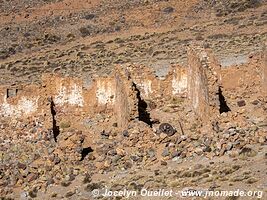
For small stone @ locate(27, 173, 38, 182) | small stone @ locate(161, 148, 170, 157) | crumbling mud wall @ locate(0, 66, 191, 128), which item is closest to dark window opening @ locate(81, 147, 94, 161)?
small stone @ locate(27, 173, 38, 182)

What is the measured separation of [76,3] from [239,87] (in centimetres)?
4745

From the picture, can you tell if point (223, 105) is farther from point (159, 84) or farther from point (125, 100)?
point (125, 100)

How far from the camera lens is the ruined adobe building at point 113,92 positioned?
68.3 ft

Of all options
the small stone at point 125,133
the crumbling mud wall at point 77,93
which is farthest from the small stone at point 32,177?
the crumbling mud wall at point 77,93

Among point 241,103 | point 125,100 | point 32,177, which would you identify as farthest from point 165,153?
point 241,103

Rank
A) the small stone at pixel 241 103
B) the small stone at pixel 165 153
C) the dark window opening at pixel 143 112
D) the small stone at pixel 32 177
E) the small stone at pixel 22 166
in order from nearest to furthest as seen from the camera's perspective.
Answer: the small stone at pixel 165 153 < the small stone at pixel 32 177 < the small stone at pixel 22 166 < the small stone at pixel 241 103 < the dark window opening at pixel 143 112

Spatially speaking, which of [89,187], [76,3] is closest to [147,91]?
[89,187]

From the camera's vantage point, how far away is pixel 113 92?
906 inches

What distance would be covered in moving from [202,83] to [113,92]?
4203mm

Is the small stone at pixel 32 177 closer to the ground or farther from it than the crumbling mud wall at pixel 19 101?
closer to the ground

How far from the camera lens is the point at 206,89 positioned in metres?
19.5

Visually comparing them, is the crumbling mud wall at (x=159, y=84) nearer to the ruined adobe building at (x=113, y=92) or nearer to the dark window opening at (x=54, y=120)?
the ruined adobe building at (x=113, y=92)

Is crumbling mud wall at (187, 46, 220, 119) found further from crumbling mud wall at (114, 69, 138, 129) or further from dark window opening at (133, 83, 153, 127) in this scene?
crumbling mud wall at (114, 69, 138, 129)

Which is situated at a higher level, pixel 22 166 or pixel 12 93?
pixel 12 93
